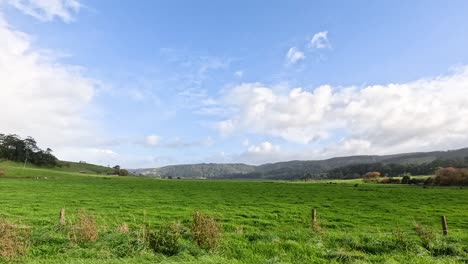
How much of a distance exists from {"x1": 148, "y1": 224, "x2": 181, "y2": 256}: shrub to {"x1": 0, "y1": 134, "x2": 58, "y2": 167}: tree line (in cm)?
18209

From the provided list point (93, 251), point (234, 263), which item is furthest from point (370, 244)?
point (93, 251)

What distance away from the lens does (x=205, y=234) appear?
14875 millimetres

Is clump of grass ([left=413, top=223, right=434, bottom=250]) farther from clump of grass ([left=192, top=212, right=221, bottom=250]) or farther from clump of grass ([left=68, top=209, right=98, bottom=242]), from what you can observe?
clump of grass ([left=68, top=209, right=98, bottom=242])

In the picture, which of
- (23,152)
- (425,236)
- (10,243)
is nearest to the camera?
(10,243)

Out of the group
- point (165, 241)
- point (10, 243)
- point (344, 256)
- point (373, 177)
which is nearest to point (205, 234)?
point (165, 241)

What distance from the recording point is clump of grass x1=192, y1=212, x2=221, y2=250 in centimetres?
1485

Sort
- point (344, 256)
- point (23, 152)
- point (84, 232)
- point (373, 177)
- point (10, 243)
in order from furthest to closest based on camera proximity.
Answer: point (23, 152)
point (373, 177)
point (84, 232)
point (344, 256)
point (10, 243)

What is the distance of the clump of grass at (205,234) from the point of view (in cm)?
1485

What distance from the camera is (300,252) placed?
588 inches

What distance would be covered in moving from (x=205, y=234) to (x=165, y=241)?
65.2 inches

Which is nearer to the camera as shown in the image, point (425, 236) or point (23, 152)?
point (425, 236)

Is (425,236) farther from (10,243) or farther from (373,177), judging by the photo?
(373,177)

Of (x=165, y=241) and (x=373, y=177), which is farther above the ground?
(x=373, y=177)

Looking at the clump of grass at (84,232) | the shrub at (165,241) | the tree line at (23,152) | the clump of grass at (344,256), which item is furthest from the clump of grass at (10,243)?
the tree line at (23,152)
